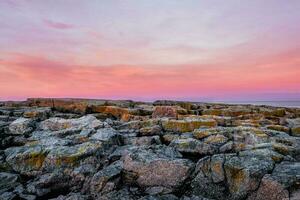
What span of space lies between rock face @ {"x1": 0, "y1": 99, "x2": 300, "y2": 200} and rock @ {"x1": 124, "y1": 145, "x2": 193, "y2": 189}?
0.19 feet

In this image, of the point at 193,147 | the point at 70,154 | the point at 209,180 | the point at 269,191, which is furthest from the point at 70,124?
the point at 269,191

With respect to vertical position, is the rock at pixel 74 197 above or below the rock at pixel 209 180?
below

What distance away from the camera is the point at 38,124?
28047mm

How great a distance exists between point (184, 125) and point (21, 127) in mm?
15150

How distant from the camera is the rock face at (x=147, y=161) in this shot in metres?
16.1

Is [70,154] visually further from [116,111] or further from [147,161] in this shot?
[116,111]

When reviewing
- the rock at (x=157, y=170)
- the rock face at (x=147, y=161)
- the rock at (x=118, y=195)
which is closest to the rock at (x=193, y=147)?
the rock face at (x=147, y=161)

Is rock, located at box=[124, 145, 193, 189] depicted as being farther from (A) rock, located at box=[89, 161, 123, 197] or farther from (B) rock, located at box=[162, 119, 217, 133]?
(B) rock, located at box=[162, 119, 217, 133]

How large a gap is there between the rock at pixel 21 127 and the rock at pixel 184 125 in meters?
12.6

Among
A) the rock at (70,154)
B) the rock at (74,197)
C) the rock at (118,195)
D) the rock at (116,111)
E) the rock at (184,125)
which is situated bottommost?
the rock at (74,197)

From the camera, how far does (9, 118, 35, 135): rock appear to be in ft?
85.4

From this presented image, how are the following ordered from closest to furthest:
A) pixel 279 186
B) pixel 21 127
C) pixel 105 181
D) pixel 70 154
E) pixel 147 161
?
pixel 279 186 < pixel 105 181 < pixel 147 161 < pixel 70 154 < pixel 21 127

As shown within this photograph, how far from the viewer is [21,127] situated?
Answer: 26453 mm

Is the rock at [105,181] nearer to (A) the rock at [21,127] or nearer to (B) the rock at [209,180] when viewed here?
(B) the rock at [209,180]
